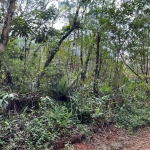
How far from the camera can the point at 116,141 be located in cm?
435

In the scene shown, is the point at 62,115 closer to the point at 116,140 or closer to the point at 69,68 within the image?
the point at 116,140

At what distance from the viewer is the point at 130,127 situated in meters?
5.05

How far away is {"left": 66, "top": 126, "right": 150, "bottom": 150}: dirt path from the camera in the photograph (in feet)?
13.1

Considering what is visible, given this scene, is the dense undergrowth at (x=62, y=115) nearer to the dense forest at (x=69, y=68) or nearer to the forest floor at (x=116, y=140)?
the dense forest at (x=69, y=68)

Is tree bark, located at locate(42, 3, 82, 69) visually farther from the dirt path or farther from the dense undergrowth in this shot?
the dirt path

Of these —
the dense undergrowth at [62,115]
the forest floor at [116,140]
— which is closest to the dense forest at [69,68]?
the dense undergrowth at [62,115]

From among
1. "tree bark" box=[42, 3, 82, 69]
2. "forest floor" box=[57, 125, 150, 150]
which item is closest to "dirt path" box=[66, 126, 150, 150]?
"forest floor" box=[57, 125, 150, 150]

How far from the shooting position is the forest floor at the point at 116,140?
4.00 meters

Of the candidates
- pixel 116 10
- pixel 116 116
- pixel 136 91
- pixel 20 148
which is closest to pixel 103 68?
pixel 136 91

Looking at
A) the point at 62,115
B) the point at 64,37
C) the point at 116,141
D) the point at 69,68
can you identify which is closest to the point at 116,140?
Result: the point at 116,141

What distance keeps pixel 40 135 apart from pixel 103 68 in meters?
4.95

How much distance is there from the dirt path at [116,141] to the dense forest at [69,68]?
0.20 metres

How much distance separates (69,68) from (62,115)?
305 centimetres

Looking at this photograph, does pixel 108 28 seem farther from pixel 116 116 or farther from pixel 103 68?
pixel 116 116
